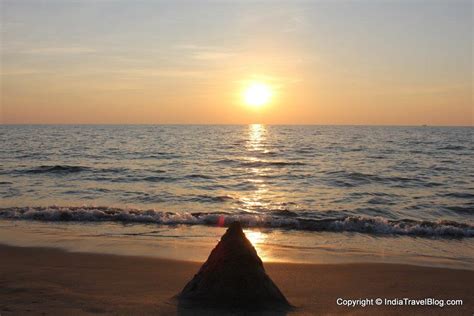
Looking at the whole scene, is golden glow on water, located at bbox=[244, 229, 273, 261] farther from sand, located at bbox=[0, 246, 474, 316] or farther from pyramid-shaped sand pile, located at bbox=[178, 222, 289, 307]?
pyramid-shaped sand pile, located at bbox=[178, 222, 289, 307]

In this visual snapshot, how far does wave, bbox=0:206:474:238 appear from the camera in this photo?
42.6ft

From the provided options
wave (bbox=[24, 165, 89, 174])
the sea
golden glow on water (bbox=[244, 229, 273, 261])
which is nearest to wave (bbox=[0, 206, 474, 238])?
the sea

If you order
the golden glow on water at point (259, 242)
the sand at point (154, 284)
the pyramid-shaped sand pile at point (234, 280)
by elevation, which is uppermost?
the pyramid-shaped sand pile at point (234, 280)

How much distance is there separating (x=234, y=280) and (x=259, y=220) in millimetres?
8447

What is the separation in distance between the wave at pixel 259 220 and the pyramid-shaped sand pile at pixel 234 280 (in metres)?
7.83

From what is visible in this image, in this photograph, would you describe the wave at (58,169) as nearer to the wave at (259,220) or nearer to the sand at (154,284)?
the wave at (259,220)

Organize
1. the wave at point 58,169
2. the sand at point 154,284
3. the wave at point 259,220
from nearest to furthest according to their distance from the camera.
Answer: the sand at point 154,284 → the wave at point 259,220 → the wave at point 58,169

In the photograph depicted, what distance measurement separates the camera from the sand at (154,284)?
5750mm

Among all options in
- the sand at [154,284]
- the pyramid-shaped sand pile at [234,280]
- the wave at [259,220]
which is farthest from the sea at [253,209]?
the pyramid-shaped sand pile at [234,280]

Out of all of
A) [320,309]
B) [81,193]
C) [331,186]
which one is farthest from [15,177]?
[320,309]

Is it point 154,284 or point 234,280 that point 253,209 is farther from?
point 234,280

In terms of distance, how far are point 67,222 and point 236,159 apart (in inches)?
960

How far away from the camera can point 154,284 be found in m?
6.97

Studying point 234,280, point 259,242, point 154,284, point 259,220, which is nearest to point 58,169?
point 259,220
